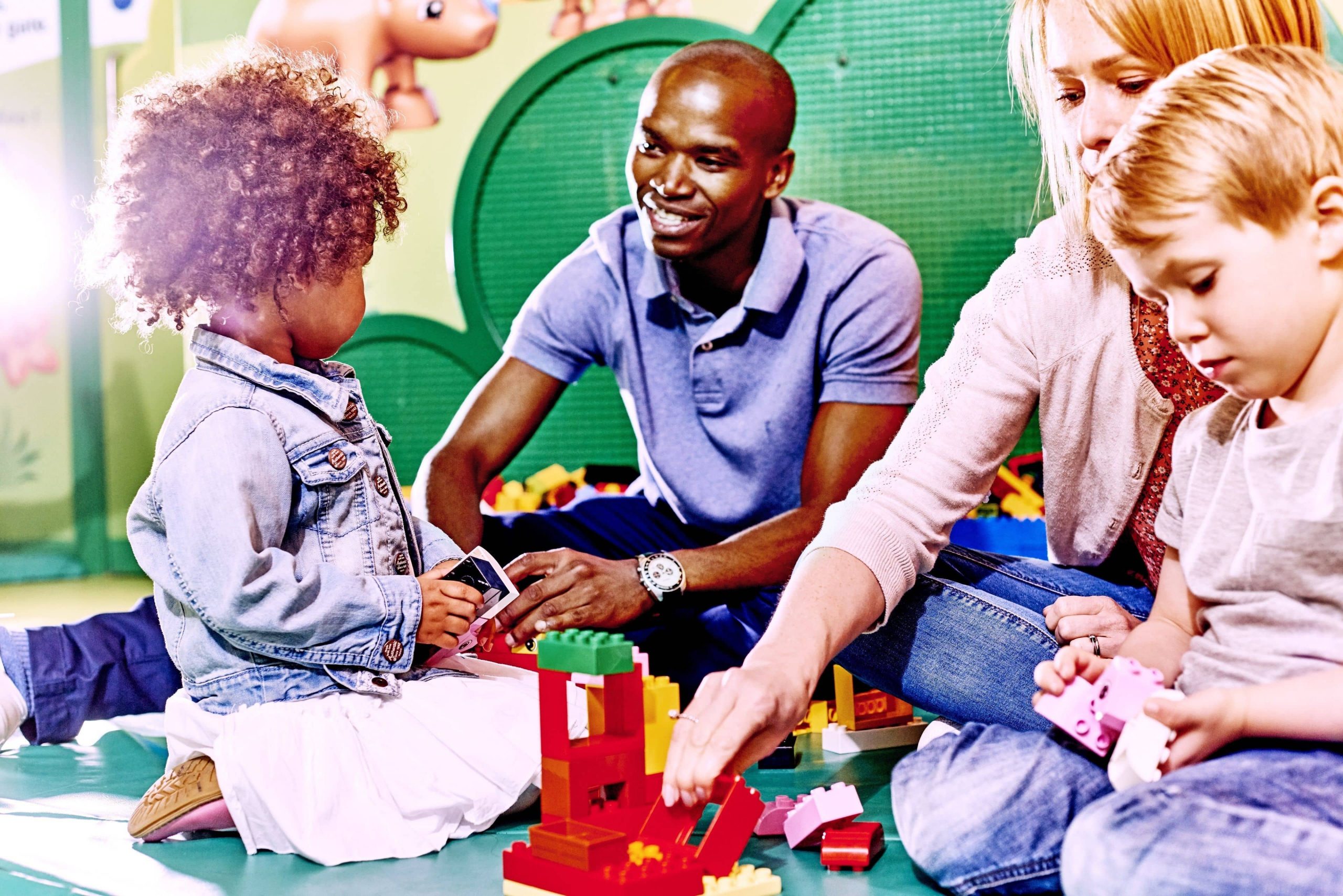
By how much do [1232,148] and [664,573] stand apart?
3.25 ft

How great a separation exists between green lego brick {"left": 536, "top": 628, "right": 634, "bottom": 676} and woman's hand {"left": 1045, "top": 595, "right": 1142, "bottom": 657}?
42 cm

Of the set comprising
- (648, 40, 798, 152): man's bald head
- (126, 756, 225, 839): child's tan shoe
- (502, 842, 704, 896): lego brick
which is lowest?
(126, 756, 225, 839): child's tan shoe

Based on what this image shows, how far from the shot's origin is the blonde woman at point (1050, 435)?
120 centimetres

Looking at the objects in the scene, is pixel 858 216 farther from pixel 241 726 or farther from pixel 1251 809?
pixel 1251 809

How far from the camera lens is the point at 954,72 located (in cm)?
308

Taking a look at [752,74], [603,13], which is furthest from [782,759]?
[603,13]

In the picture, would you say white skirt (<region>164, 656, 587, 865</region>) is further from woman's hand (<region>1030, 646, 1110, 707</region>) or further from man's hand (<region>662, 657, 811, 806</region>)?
woman's hand (<region>1030, 646, 1110, 707</region>)

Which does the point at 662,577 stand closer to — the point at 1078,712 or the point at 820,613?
the point at 820,613

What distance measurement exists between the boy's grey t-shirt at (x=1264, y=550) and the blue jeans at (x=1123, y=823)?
0.23 ft

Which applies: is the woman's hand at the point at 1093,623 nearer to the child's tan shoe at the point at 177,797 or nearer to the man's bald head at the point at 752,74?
the child's tan shoe at the point at 177,797

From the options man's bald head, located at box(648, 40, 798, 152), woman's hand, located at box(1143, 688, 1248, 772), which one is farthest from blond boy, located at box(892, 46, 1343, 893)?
man's bald head, located at box(648, 40, 798, 152)

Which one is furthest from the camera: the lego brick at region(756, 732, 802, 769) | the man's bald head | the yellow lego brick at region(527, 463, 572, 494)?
the yellow lego brick at region(527, 463, 572, 494)

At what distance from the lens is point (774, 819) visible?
4.39ft

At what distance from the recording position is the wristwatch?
5.85ft
